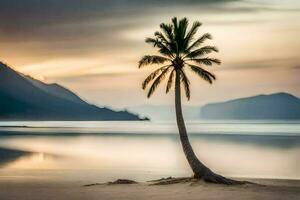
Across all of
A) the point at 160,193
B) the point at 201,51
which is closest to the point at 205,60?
the point at 201,51

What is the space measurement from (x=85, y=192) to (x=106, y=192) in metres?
1.19

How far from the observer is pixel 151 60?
3219 cm

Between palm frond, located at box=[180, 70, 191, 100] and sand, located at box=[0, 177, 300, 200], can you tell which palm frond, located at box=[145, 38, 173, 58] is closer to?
palm frond, located at box=[180, 70, 191, 100]

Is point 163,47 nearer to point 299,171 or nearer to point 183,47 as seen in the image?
point 183,47

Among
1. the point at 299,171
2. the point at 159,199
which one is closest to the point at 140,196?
the point at 159,199

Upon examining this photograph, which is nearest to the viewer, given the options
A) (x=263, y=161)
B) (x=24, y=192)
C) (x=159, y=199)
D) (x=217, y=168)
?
(x=159, y=199)

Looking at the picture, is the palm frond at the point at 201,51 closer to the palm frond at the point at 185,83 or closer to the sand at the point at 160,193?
the palm frond at the point at 185,83

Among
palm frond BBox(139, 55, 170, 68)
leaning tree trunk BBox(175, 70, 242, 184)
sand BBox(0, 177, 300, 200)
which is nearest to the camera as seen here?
sand BBox(0, 177, 300, 200)

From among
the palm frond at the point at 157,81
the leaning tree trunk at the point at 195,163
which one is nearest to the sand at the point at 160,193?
the leaning tree trunk at the point at 195,163

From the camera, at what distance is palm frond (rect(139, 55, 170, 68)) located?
31.9m

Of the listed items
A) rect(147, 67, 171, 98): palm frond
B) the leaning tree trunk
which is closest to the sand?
the leaning tree trunk

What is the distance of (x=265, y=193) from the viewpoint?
80.8 ft

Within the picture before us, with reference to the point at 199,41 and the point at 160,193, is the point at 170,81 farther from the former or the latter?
the point at 160,193

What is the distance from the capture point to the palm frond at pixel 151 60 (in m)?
31.9
